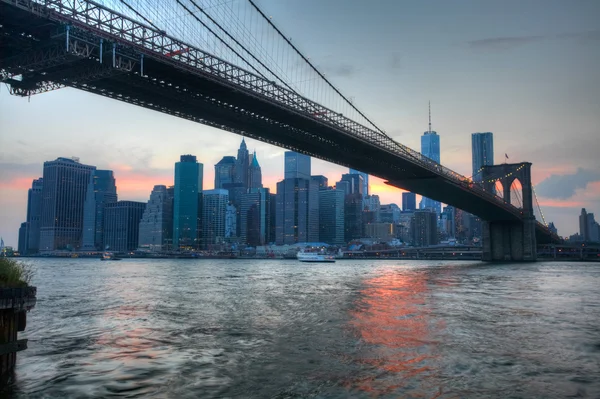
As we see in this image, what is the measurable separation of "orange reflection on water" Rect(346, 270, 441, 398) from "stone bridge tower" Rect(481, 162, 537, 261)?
260ft

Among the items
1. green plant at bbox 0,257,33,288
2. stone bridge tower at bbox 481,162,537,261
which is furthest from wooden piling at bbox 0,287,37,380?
stone bridge tower at bbox 481,162,537,261

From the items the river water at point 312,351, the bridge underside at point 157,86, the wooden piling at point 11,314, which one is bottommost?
the river water at point 312,351

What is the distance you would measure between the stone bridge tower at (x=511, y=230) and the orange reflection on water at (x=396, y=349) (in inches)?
3123

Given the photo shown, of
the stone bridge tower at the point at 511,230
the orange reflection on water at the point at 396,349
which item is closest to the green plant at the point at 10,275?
the orange reflection on water at the point at 396,349

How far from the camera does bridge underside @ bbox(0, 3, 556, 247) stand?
26.3m

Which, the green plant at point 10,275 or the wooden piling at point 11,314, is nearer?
the wooden piling at point 11,314

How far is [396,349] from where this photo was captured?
13422 mm

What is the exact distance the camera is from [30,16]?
944 inches

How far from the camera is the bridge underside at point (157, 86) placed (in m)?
26.3

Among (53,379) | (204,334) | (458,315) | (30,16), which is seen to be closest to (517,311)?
(458,315)

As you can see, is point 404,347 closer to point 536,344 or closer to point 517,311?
point 536,344

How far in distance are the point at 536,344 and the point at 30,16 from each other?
26.1m

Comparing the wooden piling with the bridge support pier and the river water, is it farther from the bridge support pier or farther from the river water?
the bridge support pier

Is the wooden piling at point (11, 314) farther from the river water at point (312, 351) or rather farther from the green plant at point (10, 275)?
the river water at point (312, 351)
